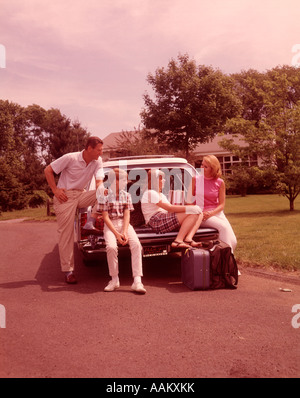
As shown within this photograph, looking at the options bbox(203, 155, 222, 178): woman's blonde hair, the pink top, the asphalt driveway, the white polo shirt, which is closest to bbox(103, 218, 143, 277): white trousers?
the asphalt driveway

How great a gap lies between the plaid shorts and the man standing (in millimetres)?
1001

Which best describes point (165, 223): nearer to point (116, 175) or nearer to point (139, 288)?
point (116, 175)

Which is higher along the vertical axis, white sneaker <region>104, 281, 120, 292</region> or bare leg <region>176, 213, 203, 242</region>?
bare leg <region>176, 213, 203, 242</region>

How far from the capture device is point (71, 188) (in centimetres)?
670

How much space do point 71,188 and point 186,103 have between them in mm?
24321

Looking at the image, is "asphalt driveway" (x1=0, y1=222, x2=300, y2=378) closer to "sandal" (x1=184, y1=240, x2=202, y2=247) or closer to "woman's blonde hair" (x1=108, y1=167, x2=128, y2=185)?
"sandal" (x1=184, y1=240, x2=202, y2=247)

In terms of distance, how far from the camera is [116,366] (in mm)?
3344

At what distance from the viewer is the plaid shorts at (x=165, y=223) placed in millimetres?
6578

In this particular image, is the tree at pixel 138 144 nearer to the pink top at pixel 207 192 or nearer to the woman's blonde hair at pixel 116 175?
the pink top at pixel 207 192

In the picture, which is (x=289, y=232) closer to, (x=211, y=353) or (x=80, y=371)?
(x=211, y=353)

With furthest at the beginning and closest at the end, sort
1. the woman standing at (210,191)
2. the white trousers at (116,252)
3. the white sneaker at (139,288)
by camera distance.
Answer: the woman standing at (210,191), the white trousers at (116,252), the white sneaker at (139,288)

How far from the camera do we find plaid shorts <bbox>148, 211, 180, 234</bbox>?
21.6 ft

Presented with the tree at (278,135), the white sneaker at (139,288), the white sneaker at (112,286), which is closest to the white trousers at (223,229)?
the white sneaker at (139,288)
